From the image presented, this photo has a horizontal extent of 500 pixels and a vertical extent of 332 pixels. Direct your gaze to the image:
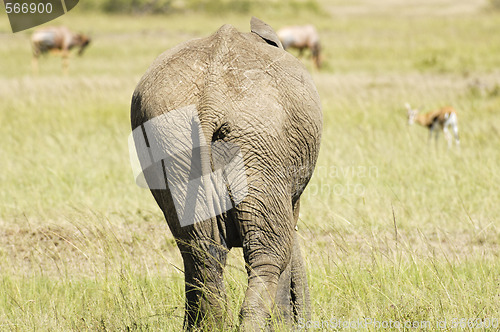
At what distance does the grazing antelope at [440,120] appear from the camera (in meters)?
8.68

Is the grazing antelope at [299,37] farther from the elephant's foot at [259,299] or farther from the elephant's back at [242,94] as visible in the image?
the elephant's foot at [259,299]

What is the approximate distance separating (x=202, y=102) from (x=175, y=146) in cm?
23

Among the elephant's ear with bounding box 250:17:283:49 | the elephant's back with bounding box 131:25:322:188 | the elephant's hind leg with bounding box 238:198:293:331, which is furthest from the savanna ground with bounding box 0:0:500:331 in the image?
the elephant's ear with bounding box 250:17:283:49

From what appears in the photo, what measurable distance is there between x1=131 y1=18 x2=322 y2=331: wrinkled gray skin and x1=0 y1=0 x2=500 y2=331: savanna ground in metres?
0.58

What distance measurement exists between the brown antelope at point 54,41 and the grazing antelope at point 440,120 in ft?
40.9

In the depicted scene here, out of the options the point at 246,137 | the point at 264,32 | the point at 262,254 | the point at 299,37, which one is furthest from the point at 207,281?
the point at 299,37

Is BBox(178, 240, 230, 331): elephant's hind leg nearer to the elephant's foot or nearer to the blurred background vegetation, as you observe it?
the elephant's foot

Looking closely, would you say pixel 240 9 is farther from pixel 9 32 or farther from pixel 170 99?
pixel 170 99

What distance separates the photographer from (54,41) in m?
19.8

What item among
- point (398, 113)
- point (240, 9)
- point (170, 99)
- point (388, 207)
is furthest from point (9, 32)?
point (170, 99)

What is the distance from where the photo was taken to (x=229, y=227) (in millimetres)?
2766

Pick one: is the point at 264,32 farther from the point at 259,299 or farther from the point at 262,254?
the point at 259,299

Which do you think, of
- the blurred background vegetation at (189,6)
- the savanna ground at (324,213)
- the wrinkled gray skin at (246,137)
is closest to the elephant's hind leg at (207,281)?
the wrinkled gray skin at (246,137)

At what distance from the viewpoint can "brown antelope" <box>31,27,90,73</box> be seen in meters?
19.2
